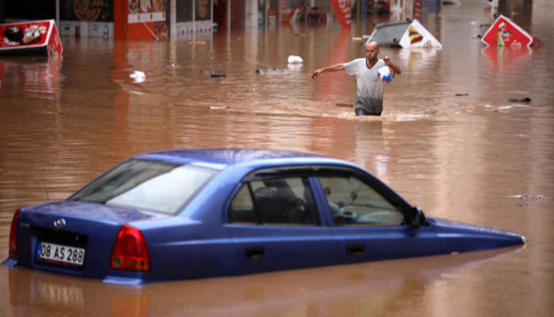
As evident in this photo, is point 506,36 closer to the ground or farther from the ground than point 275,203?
closer to the ground

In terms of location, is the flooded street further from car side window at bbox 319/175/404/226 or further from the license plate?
car side window at bbox 319/175/404/226

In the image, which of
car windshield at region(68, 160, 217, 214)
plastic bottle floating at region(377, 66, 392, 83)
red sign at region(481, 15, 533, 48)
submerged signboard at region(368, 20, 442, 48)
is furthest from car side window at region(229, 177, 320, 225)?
red sign at region(481, 15, 533, 48)

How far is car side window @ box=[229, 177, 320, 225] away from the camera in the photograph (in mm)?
8047

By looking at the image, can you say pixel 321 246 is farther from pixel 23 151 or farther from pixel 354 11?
pixel 354 11

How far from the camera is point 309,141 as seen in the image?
16844 mm

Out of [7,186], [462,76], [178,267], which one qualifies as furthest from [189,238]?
[462,76]

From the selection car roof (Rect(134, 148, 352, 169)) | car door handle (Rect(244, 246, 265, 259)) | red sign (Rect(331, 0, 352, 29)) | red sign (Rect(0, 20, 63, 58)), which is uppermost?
car roof (Rect(134, 148, 352, 169))

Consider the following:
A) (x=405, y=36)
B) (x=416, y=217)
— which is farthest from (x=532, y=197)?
(x=405, y=36)

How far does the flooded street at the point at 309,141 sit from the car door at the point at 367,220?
12cm

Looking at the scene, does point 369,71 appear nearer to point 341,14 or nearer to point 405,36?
point 405,36

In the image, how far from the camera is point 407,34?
41375mm

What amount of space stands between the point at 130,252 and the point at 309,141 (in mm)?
9451

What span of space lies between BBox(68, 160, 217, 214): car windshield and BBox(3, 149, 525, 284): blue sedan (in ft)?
0.03

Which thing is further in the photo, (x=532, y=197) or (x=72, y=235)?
(x=532, y=197)
